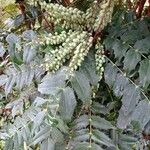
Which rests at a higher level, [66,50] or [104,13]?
[104,13]

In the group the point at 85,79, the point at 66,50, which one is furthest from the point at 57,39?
the point at 85,79

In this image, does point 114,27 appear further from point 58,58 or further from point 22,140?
point 22,140

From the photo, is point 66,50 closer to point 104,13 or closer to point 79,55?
point 79,55

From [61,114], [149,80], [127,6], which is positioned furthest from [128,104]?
[127,6]

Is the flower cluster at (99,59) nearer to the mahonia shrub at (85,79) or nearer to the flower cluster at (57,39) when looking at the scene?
the mahonia shrub at (85,79)

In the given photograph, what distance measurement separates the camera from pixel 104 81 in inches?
63.9

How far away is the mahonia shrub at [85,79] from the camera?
139cm

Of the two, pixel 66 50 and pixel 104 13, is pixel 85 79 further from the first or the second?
pixel 104 13

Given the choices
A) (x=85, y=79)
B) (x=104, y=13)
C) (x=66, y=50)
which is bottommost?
(x=85, y=79)

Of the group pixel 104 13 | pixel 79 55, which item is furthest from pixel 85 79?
pixel 104 13

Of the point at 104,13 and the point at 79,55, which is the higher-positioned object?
the point at 104,13

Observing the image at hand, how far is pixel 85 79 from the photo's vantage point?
56.1 inches

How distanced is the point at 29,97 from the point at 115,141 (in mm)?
449

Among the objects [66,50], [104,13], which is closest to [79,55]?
[66,50]
